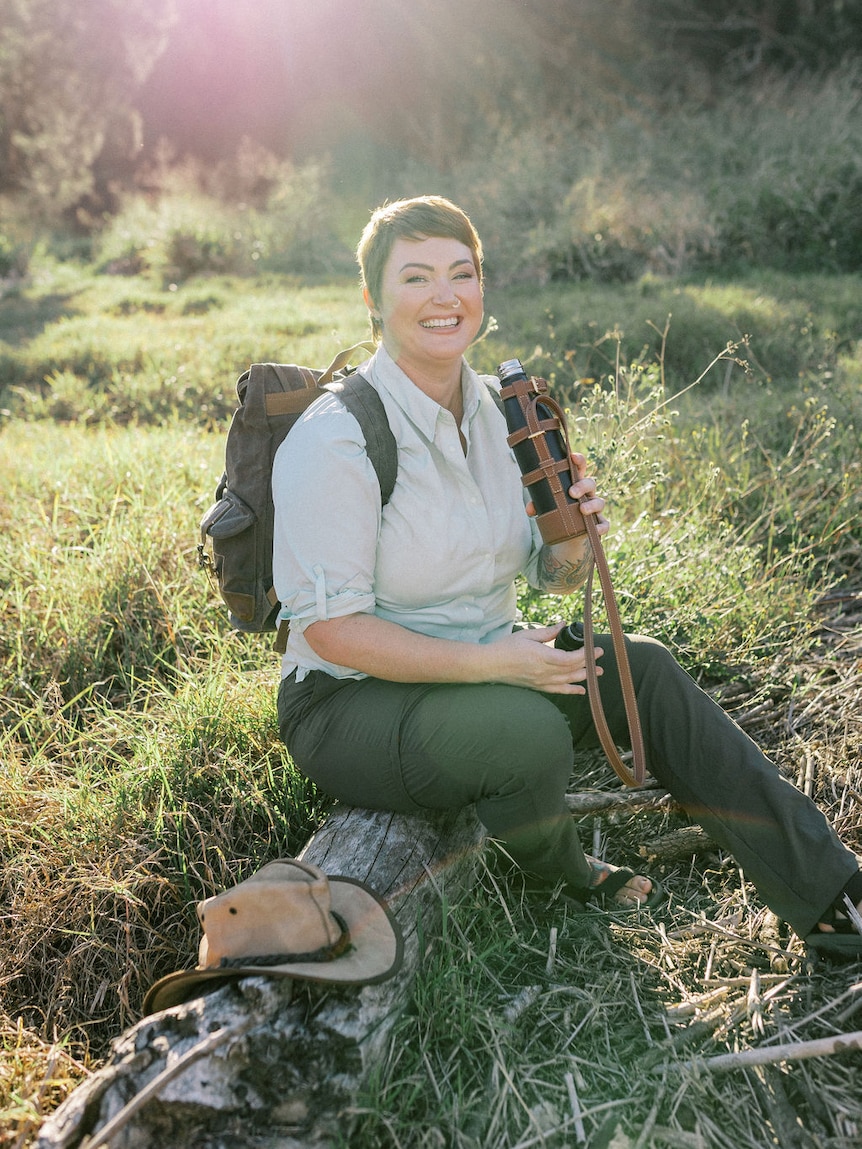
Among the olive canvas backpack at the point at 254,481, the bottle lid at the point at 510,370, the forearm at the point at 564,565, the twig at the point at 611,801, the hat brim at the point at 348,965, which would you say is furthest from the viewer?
the twig at the point at 611,801

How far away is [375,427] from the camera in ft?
7.08

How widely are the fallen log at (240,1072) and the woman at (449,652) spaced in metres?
0.50

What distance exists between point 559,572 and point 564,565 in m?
0.04

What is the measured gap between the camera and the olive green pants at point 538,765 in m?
2.05

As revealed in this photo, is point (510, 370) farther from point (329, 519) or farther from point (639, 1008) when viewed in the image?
point (639, 1008)

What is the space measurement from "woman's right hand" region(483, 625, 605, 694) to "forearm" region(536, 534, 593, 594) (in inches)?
14.9

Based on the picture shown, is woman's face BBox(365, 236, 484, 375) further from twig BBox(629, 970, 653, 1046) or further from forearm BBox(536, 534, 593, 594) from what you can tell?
twig BBox(629, 970, 653, 1046)

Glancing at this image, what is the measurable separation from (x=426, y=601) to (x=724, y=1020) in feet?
3.63

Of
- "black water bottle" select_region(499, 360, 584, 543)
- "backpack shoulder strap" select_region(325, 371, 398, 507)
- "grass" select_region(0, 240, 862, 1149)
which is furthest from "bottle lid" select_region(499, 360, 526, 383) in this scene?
"grass" select_region(0, 240, 862, 1149)

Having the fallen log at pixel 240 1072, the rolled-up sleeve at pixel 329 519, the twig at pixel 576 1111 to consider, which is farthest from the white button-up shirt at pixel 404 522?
the twig at pixel 576 1111

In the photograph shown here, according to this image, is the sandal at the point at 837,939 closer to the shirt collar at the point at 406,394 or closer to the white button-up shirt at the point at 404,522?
the white button-up shirt at the point at 404,522

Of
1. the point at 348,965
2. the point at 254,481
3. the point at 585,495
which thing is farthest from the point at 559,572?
the point at 348,965

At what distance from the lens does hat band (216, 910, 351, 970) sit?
1734 mm

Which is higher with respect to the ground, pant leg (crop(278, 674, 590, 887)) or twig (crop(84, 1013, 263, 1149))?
pant leg (crop(278, 674, 590, 887))
